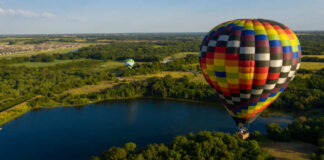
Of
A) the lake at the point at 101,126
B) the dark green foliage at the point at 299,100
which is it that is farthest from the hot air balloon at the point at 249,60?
the dark green foliage at the point at 299,100

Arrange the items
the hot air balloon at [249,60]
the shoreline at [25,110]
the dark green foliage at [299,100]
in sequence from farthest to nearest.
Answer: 1. the shoreline at [25,110]
2. the dark green foliage at [299,100]
3. the hot air balloon at [249,60]

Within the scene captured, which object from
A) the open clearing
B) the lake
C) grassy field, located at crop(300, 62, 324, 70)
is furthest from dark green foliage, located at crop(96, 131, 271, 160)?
grassy field, located at crop(300, 62, 324, 70)

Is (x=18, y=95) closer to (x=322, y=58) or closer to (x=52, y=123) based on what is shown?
(x=52, y=123)

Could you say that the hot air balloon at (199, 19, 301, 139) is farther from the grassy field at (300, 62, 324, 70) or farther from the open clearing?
the grassy field at (300, 62, 324, 70)

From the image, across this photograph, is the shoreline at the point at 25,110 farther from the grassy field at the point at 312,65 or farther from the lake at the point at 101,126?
the grassy field at the point at 312,65

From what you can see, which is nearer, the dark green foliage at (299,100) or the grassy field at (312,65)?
the dark green foliage at (299,100)

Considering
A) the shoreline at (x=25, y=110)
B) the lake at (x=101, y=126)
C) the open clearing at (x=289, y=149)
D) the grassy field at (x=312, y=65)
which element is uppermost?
the grassy field at (x=312, y=65)
